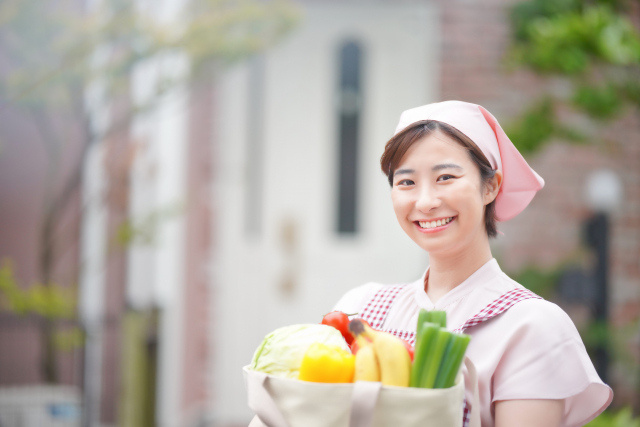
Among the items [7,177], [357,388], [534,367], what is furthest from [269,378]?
[7,177]

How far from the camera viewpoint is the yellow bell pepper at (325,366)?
1.12m

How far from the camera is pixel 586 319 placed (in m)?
4.81

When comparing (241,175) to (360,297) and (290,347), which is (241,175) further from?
(290,347)

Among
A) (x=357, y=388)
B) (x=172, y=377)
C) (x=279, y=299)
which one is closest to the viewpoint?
(x=357, y=388)

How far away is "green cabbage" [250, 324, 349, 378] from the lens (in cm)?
119

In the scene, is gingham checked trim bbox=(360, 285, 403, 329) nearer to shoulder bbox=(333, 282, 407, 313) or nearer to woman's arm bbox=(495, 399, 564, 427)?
shoulder bbox=(333, 282, 407, 313)

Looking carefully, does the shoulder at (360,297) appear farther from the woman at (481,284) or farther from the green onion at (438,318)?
the green onion at (438,318)

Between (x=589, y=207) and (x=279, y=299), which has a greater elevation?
(x=589, y=207)

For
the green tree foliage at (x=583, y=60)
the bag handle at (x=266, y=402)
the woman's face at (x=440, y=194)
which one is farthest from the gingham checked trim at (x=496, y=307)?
Result: the green tree foliage at (x=583, y=60)

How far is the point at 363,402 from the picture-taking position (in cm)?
108

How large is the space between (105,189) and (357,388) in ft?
11.6

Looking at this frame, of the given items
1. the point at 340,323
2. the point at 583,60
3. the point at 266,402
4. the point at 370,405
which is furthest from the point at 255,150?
the point at 370,405

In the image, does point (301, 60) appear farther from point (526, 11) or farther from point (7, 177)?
point (7, 177)

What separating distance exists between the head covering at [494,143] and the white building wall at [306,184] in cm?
369
